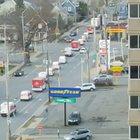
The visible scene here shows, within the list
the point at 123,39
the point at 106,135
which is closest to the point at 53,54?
the point at 123,39

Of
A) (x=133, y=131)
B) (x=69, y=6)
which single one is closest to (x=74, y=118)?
(x=133, y=131)

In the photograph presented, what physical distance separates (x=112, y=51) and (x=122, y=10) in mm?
36130

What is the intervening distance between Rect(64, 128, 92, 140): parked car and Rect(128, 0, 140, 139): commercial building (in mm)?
12942

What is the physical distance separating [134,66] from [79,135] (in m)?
14.9

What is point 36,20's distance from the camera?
351ft

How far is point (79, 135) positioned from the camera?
56.4 m

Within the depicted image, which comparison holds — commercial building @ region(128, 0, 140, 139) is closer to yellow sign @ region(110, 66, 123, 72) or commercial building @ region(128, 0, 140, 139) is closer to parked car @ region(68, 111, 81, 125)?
parked car @ region(68, 111, 81, 125)

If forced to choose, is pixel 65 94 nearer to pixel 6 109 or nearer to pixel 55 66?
pixel 6 109

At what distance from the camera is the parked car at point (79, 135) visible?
56.2 m

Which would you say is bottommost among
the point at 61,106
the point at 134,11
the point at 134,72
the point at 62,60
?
the point at 61,106

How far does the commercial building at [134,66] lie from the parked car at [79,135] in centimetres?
1294

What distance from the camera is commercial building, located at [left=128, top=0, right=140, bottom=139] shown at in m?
42.4

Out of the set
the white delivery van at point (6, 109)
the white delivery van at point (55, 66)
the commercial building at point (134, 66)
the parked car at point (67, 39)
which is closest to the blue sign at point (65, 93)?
the white delivery van at point (6, 109)

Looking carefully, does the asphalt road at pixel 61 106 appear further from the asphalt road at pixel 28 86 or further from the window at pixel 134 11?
the window at pixel 134 11
